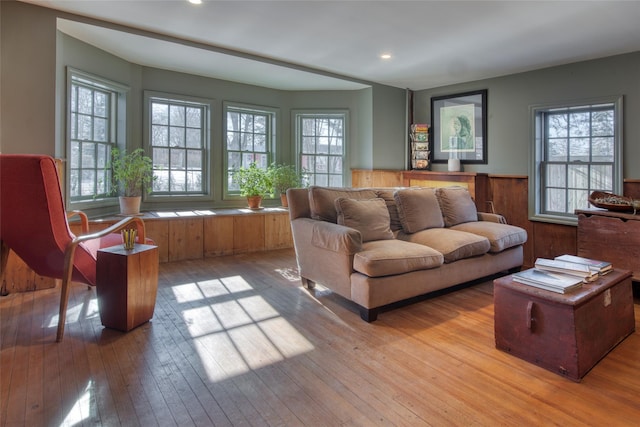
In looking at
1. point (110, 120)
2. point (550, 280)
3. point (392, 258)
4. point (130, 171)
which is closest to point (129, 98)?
point (110, 120)

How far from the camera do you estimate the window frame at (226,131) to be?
216 inches

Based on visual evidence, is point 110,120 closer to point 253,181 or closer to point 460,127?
point 253,181

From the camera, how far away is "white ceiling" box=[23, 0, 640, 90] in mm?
3111

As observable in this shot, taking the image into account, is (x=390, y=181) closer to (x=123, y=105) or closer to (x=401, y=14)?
(x=401, y=14)


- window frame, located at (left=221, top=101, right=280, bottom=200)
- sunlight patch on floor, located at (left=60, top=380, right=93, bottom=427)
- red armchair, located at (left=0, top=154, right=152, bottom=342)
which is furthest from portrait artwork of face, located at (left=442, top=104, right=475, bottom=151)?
sunlight patch on floor, located at (left=60, top=380, right=93, bottom=427)

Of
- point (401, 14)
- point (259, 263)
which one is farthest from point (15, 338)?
point (401, 14)

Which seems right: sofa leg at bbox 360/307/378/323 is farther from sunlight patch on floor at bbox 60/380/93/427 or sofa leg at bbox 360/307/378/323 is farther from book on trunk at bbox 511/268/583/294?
A: sunlight patch on floor at bbox 60/380/93/427

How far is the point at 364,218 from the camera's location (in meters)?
3.22

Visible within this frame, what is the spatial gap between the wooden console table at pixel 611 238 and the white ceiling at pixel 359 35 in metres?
1.69

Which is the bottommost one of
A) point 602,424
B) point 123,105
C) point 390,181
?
point 602,424

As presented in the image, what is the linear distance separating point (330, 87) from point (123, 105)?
2924 mm

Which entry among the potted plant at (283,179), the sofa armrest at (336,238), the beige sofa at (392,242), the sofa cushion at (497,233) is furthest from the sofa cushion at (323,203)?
the potted plant at (283,179)

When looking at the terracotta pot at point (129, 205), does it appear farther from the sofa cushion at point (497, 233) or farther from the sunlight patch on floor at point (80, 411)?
the sofa cushion at point (497, 233)

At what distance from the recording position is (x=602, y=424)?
5.34 ft
